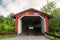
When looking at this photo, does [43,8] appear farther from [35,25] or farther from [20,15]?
[20,15]

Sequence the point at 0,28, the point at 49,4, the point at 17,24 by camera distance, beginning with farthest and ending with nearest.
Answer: the point at 49,4
the point at 0,28
the point at 17,24

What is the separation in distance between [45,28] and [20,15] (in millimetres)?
4645

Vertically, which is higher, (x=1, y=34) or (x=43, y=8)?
(x=43, y=8)

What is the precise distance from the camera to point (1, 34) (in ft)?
69.7

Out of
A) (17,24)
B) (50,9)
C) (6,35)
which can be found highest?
(50,9)

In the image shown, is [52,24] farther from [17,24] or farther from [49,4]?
[49,4]

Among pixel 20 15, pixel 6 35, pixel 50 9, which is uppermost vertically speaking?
pixel 50 9

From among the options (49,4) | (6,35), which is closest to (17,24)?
(6,35)

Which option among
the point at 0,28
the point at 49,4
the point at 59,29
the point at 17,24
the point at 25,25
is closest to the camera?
the point at 17,24

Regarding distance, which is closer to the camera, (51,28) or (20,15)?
(20,15)

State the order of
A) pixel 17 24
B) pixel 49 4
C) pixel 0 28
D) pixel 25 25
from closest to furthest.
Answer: pixel 17 24 < pixel 0 28 < pixel 25 25 < pixel 49 4

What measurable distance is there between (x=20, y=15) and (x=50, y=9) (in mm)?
36207

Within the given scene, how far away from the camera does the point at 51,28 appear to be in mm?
30938

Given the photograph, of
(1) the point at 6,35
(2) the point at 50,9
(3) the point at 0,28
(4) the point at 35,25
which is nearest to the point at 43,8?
(2) the point at 50,9
